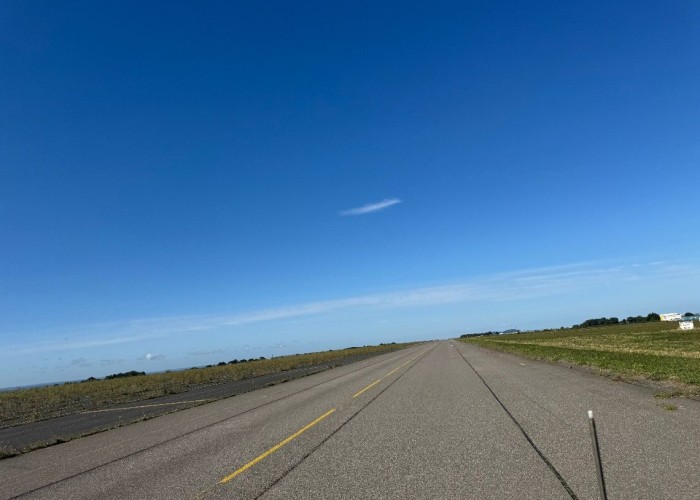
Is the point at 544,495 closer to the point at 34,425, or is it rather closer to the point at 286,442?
the point at 286,442

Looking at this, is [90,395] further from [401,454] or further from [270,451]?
[401,454]

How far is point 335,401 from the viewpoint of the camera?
17734 mm

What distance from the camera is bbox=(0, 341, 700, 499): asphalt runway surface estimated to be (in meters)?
6.69

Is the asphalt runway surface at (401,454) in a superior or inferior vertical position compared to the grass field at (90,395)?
superior

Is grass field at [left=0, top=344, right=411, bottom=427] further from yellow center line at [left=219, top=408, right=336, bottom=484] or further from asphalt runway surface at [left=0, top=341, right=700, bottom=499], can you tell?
yellow center line at [left=219, top=408, right=336, bottom=484]

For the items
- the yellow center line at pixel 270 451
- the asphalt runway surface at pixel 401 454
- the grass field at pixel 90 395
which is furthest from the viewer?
the grass field at pixel 90 395

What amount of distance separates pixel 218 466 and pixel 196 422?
7.45 m

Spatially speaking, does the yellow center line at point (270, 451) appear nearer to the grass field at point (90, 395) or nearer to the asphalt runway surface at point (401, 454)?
the asphalt runway surface at point (401, 454)

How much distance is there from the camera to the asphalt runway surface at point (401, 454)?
263 inches

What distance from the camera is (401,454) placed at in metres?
8.78

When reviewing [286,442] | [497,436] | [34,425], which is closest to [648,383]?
[497,436]

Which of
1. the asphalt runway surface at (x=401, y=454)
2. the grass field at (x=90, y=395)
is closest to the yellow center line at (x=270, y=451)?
the asphalt runway surface at (x=401, y=454)

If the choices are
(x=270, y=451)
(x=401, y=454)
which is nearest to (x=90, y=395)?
(x=270, y=451)

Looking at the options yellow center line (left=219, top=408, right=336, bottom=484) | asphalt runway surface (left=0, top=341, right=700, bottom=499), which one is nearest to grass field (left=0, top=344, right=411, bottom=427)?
asphalt runway surface (left=0, top=341, right=700, bottom=499)
